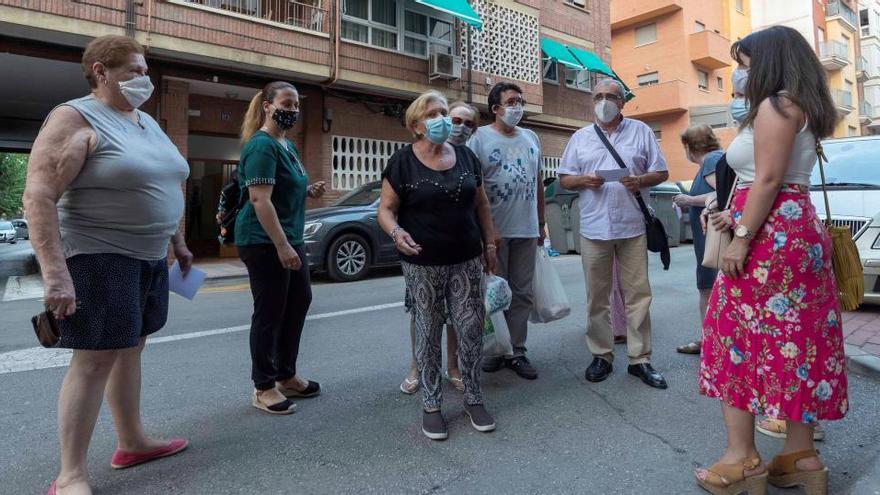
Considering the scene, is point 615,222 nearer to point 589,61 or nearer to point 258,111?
point 258,111

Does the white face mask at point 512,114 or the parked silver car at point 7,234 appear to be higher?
the parked silver car at point 7,234

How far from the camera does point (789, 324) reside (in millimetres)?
2064

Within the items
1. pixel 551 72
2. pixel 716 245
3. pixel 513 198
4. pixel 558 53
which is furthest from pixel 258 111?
pixel 551 72

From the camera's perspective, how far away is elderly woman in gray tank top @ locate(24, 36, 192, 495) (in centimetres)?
196

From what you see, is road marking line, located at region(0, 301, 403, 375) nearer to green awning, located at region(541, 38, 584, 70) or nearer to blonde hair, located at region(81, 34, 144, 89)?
blonde hair, located at region(81, 34, 144, 89)

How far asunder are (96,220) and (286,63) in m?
10.8

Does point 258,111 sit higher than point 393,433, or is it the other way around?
point 258,111

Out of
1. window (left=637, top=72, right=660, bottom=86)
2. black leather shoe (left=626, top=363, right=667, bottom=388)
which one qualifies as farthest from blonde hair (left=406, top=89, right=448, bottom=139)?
window (left=637, top=72, right=660, bottom=86)

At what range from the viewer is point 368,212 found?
904cm

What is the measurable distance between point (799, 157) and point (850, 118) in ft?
143

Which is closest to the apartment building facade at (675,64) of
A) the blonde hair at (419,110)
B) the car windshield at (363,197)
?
the car windshield at (363,197)

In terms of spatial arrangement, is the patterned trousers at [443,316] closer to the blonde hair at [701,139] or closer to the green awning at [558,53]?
the blonde hair at [701,139]

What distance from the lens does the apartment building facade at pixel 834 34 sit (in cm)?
3331

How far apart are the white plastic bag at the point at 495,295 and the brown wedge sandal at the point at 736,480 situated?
4.57 ft
